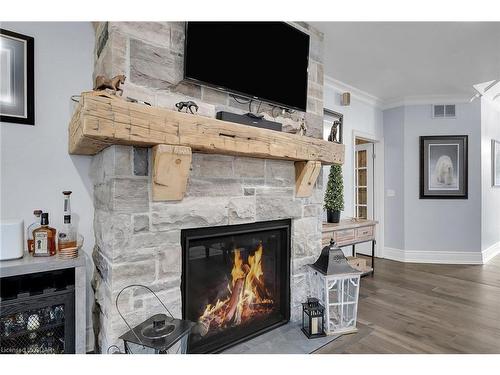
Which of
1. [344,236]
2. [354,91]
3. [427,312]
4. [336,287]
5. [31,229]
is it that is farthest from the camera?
[354,91]

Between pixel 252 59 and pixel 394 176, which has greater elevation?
pixel 252 59

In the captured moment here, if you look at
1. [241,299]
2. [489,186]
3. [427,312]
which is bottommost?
[427,312]

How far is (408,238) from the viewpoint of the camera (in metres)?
4.63

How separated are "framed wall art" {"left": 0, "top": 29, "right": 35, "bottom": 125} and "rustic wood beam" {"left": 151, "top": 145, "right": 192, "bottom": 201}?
37.8 inches

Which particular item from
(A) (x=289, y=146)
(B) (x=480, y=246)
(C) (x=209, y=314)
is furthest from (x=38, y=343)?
(B) (x=480, y=246)

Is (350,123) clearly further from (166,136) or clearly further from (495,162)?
(166,136)

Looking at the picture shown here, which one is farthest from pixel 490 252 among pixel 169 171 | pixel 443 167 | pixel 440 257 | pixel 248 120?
pixel 169 171

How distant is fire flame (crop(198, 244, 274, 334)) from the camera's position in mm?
1942

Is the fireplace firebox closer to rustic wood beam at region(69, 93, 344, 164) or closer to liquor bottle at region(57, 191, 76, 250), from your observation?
Result: rustic wood beam at region(69, 93, 344, 164)

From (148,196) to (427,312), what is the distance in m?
2.69

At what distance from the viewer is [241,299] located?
2082mm

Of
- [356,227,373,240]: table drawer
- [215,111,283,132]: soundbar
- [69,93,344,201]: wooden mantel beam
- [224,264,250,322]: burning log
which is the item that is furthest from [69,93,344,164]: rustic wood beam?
[356,227,373,240]: table drawer

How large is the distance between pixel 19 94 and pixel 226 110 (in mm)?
1234
